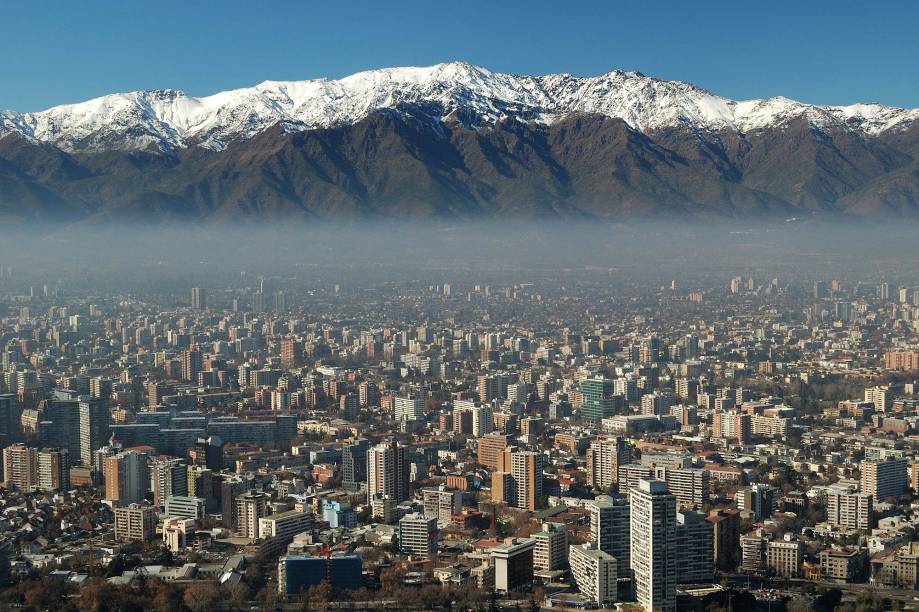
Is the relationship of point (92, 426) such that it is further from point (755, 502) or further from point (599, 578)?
point (599, 578)

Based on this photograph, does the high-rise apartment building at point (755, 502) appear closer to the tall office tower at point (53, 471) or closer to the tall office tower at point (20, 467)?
the tall office tower at point (53, 471)

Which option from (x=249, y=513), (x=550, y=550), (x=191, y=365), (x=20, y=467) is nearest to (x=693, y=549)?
(x=550, y=550)

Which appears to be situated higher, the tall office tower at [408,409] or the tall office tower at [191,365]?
the tall office tower at [191,365]

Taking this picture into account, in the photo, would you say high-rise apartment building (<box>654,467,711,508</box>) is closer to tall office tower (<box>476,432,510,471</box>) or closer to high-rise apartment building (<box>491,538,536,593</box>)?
tall office tower (<box>476,432,510,471</box>)

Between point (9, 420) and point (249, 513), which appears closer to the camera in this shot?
point (249, 513)

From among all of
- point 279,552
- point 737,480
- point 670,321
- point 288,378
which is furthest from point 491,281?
point 279,552

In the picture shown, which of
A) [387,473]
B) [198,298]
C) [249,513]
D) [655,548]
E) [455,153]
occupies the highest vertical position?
[455,153]

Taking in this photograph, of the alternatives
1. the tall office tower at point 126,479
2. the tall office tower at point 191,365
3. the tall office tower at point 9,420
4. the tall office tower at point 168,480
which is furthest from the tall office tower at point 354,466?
the tall office tower at point 191,365
